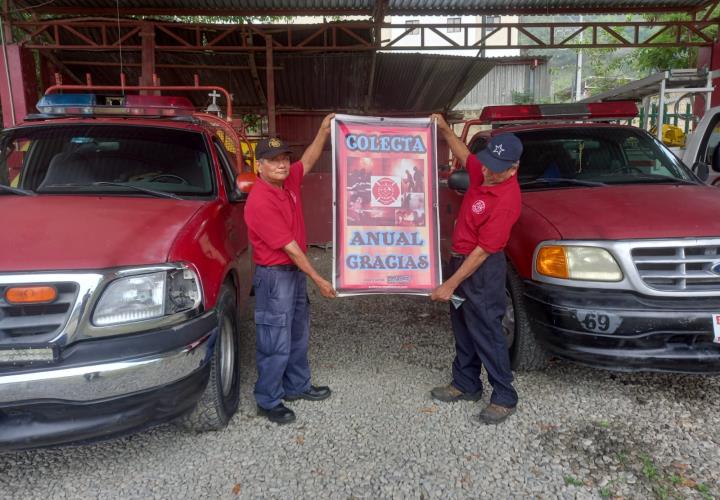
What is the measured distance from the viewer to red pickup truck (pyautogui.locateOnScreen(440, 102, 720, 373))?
293cm

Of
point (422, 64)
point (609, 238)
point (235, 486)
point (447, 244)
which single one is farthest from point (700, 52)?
point (235, 486)

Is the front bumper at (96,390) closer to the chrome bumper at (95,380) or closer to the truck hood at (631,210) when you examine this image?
the chrome bumper at (95,380)

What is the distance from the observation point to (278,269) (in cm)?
304

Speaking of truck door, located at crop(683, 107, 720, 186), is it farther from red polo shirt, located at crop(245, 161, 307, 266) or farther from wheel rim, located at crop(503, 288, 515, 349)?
red polo shirt, located at crop(245, 161, 307, 266)

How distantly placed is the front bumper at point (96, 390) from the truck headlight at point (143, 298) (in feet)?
0.30

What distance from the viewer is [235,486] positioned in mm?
2559

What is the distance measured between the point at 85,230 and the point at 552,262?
8.57 feet

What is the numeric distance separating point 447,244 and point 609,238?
1919 millimetres

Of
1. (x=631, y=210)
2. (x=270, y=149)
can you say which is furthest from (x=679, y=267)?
(x=270, y=149)

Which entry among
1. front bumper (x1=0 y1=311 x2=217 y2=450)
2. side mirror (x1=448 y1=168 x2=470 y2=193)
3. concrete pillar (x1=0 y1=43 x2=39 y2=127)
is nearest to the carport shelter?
concrete pillar (x1=0 y1=43 x2=39 y2=127)

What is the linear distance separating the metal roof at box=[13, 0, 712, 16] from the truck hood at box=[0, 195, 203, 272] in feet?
27.2

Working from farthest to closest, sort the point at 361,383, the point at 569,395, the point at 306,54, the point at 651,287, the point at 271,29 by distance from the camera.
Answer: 1. the point at 306,54
2. the point at 271,29
3. the point at 361,383
4. the point at 569,395
5. the point at 651,287

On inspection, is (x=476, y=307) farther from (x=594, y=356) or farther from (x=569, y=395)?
(x=569, y=395)

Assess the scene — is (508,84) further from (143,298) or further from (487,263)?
(143,298)
